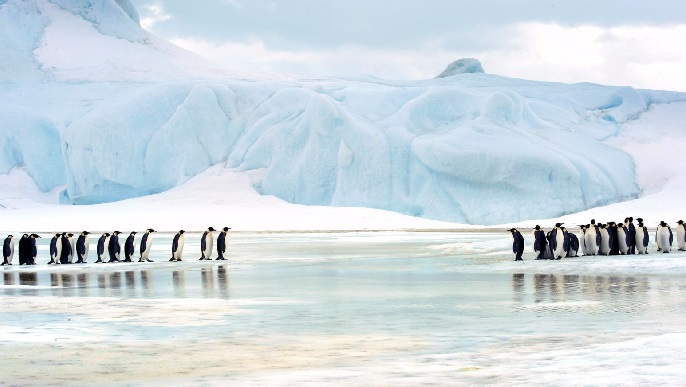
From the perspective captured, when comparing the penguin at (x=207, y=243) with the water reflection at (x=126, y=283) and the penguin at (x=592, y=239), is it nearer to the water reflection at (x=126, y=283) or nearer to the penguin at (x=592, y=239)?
the water reflection at (x=126, y=283)

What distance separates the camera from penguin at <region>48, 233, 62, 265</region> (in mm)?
24750

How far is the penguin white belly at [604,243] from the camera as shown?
80.2 feet

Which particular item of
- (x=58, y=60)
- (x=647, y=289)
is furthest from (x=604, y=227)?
(x=58, y=60)

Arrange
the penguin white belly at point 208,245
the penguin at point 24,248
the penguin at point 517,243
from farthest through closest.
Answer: the penguin white belly at point 208,245, the penguin at point 24,248, the penguin at point 517,243

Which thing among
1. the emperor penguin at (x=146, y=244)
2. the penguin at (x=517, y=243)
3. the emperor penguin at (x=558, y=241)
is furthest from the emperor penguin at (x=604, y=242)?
the emperor penguin at (x=146, y=244)

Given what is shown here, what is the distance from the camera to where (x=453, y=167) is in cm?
4725

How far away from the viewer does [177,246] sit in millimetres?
24594

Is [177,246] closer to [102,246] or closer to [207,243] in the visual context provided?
[207,243]

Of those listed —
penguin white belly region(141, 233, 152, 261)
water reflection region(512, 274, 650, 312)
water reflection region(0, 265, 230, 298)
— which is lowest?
water reflection region(512, 274, 650, 312)

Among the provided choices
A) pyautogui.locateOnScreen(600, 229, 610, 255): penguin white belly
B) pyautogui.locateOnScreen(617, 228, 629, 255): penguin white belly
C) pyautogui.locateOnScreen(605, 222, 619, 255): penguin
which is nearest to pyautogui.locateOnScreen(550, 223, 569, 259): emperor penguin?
pyautogui.locateOnScreen(600, 229, 610, 255): penguin white belly

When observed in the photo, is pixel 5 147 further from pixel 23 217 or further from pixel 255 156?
pixel 255 156

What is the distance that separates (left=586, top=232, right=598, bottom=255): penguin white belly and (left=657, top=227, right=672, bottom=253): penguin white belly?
60.6 inches

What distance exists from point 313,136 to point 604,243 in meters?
26.5

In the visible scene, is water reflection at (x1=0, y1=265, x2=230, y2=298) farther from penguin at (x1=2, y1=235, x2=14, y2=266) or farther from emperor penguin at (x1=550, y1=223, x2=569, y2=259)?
emperor penguin at (x1=550, y1=223, x2=569, y2=259)
